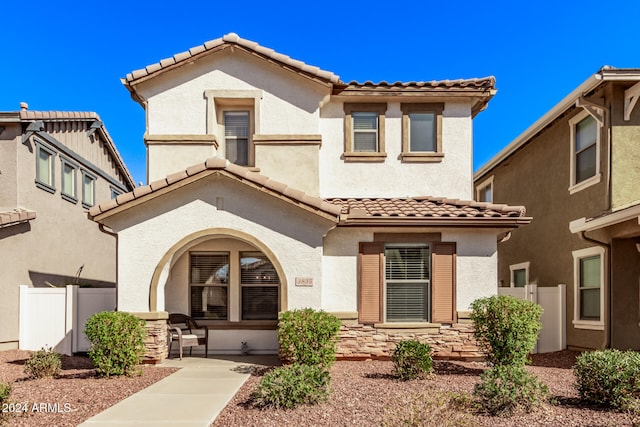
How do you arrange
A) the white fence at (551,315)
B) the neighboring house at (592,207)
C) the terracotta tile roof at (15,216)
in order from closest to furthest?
the neighboring house at (592,207) → the white fence at (551,315) → the terracotta tile roof at (15,216)

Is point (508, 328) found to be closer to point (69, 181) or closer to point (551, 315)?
point (551, 315)

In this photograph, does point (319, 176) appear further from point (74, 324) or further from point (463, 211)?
point (74, 324)

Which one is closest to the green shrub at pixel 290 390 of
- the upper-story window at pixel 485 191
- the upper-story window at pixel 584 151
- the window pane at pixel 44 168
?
the upper-story window at pixel 584 151

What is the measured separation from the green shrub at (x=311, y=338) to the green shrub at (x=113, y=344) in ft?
9.64

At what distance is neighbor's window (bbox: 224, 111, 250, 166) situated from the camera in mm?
12961

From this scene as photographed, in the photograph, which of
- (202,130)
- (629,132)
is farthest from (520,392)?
(202,130)

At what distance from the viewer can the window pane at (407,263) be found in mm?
11188

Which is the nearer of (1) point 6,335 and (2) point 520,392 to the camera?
(2) point 520,392

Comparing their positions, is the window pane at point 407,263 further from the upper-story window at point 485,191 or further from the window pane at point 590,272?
the upper-story window at point 485,191

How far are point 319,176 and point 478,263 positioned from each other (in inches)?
177

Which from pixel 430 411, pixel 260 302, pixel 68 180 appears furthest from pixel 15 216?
pixel 430 411

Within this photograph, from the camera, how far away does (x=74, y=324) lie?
12.1 m

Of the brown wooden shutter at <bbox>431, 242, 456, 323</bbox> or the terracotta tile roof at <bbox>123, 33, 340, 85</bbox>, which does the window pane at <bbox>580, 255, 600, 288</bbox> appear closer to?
the brown wooden shutter at <bbox>431, 242, 456, 323</bbox>

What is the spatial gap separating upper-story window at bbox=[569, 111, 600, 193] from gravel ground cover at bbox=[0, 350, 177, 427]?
11.1 meters
